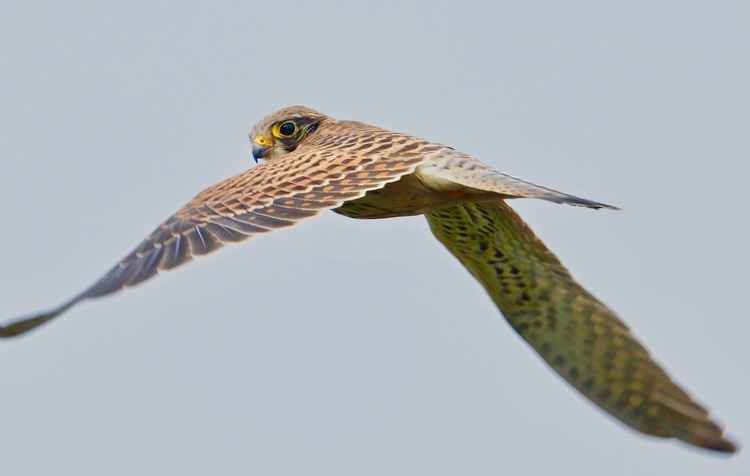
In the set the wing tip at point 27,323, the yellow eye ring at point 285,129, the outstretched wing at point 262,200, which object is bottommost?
the wing tip at point 27,323

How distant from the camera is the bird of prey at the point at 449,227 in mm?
9320

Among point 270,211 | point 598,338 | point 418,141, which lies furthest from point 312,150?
point 598,338

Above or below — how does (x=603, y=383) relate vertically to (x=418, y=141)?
below

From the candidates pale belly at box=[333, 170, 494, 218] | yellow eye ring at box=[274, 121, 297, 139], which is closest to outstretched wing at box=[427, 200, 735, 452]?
pale belly at box=[333, 170, 494, 218]

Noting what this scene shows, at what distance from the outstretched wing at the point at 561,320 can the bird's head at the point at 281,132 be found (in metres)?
1.11

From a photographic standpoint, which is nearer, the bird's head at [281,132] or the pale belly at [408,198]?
the pale belly at [408,198]

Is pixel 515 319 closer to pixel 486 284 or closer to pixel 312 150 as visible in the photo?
pixel 486 284

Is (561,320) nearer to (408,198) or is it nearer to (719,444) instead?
(719,444)

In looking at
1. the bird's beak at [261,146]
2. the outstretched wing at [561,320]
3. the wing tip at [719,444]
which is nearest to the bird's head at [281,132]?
the bird's beak at [261,146]

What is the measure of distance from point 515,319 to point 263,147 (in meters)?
2.11

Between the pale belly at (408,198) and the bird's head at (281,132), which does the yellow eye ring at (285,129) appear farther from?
the pale belly at (408,198)

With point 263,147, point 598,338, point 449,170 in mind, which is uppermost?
point 263,147

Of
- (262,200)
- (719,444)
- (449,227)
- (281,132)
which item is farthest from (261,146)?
(719,444)

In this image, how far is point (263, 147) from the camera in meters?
11.9
